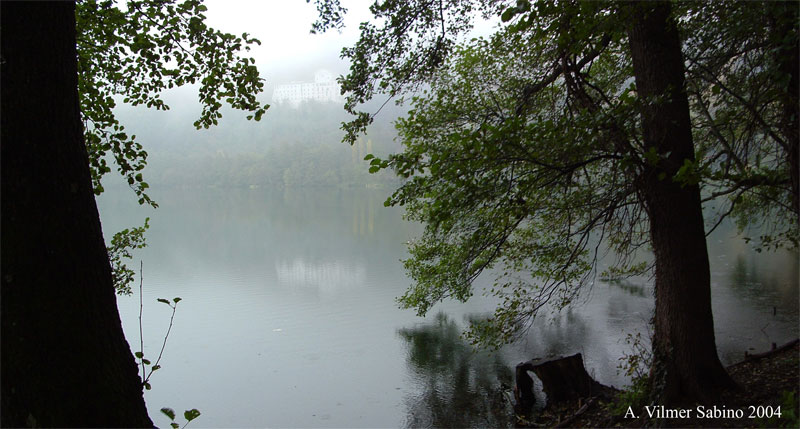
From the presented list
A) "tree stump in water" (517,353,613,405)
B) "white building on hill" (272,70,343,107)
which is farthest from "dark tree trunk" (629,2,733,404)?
"white building on hill" (272,70,343,107)

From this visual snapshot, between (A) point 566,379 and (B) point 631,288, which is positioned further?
(B) point 631,288

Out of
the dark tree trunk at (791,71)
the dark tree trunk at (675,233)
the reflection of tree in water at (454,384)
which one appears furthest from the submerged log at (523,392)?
the dark tree trunk at (791,71)

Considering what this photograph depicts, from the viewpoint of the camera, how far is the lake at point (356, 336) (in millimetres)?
7965

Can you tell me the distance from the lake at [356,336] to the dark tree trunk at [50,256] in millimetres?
5717

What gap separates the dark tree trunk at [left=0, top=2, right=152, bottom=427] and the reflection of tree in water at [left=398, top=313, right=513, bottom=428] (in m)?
5.65

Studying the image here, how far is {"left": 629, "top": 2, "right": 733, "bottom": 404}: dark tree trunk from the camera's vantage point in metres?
4.34

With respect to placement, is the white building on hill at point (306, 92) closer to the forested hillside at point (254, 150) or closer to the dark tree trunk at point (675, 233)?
the forested hillside at point (254, 150)

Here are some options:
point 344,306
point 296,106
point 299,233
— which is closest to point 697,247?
point 344,306

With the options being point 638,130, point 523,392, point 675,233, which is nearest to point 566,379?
point 523,392

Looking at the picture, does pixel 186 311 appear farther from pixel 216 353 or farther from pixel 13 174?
pixel 13 174

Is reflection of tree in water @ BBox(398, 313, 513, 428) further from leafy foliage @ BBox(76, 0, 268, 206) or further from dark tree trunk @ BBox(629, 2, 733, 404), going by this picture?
leafy foliage @ BBox(76, 0, 268, 206)

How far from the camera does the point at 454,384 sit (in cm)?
821

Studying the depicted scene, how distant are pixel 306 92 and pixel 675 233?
247 ft

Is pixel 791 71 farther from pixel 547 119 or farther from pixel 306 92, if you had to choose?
pixel 306 92
